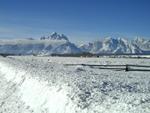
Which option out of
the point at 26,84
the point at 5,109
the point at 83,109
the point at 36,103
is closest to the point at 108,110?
the point at 83,109

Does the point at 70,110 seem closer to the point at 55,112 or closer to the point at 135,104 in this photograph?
the point at 55,112

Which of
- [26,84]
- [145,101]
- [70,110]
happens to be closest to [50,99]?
[70,110]

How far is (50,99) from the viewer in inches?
629

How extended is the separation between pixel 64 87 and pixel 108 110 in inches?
215

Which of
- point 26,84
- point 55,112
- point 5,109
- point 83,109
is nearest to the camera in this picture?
point 83,109

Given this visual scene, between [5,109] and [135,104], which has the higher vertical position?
[135,104]

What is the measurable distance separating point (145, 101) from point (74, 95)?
3161 mm

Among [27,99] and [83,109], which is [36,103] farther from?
[83,109]

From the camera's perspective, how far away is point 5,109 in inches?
707

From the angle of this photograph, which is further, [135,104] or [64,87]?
[64,87]

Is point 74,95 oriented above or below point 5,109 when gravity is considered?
above

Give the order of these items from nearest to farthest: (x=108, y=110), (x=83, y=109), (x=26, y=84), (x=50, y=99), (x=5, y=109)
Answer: (x=108, y=110), (x=83, y=109), (x=50, y=99), (x=5, y=109), (x=26, y=84)

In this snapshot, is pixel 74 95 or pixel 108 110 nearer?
pixel 108 110

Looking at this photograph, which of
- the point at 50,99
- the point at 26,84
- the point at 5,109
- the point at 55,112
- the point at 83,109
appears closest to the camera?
the point at 83,109
